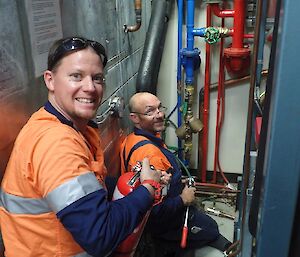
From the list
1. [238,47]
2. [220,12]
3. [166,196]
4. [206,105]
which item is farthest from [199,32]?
[166,196]

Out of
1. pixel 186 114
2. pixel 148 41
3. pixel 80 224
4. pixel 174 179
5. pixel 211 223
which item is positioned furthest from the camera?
pixel 186 114

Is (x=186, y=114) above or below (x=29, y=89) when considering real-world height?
below

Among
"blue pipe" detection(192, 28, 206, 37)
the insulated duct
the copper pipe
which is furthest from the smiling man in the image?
"blue pipe" detection(192, 28, 206, 37)

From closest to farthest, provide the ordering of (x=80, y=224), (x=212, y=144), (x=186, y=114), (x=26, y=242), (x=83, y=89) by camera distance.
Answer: (x=80, y=224) → (x=26, y=242) → (x=83, y=89) → (x=186, y=114) → (x=212, y=144)

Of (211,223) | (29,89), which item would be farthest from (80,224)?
(211,223)

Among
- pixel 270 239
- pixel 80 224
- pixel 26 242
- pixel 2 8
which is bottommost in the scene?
pixel 26 242

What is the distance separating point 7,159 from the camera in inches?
40.4

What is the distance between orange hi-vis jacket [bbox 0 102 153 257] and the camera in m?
0.86

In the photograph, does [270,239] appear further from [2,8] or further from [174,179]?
[174,179]

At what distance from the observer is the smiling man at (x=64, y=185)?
859 mm

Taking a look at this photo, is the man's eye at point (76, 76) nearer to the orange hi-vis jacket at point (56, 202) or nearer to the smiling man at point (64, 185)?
the smiling man at point (64, 185)

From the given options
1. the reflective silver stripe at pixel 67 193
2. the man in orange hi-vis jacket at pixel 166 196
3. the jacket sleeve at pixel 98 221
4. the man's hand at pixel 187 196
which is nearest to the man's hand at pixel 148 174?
the jacket sleeve at pixel 98 221

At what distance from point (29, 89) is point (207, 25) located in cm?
172

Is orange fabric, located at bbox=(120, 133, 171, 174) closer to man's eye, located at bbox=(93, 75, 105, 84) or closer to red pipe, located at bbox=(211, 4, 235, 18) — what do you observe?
man's eye, located at bbox=(93, 75, 105, 84)
